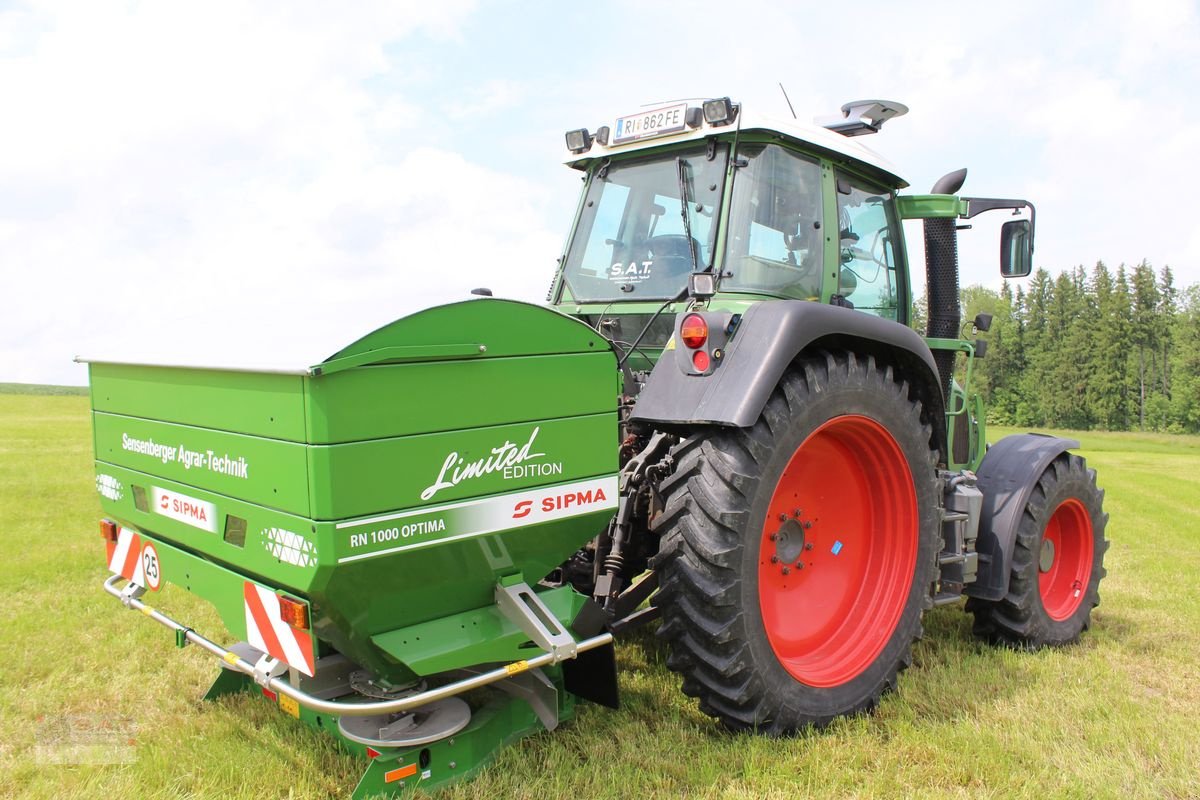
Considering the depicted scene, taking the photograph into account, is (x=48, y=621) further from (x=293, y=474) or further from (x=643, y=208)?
(x=643, y=208)

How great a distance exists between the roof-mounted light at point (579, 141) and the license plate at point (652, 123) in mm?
219

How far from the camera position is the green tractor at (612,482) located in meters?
2.70

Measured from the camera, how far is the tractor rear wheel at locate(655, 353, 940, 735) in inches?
129

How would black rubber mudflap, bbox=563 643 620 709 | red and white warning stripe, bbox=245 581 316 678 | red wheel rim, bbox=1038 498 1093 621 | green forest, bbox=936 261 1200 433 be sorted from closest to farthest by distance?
red and white warning stripe, bbox=245 581 316 678, black rubber mudflap, bbox=563 643 620 709, red wheel rim, bbox=1038 498 1093 621, green forest, bbox=936 261 1200 433

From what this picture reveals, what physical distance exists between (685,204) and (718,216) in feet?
0.71

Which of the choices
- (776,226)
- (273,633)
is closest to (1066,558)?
(776,226)

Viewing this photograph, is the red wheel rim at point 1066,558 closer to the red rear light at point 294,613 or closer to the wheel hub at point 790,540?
the wheel hub at point 790,540

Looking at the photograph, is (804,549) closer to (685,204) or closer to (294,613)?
(685,204)

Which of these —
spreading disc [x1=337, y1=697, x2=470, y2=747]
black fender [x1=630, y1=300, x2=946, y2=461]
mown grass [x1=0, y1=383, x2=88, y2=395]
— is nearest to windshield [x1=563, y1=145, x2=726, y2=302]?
black fender [x1=630, y1=300, x2=946, y2=461]

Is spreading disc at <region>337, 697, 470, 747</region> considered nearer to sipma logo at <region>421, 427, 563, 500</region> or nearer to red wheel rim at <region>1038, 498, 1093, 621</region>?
sipma logo at <region>421, 427, 563, 500</region>

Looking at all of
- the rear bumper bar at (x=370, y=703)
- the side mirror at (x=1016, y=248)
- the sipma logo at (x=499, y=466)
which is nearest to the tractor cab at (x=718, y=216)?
the side mirror at (x=1016, y=248)

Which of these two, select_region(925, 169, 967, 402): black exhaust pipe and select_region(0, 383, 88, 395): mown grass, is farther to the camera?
select_region(0, 383, 88, 395): mown grass

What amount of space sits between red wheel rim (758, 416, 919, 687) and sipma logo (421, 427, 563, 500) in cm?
116

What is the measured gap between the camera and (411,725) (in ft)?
9.90
